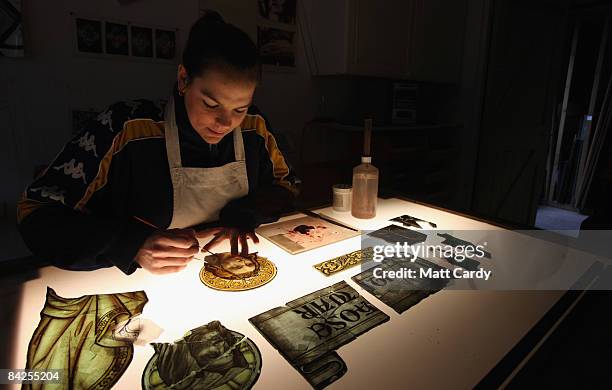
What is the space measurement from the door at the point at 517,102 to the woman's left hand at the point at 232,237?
268 cm

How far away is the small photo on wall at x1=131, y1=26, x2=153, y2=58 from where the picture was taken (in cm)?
190

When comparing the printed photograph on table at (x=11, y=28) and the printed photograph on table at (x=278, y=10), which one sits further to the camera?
the printed photograph on table at (x=278, y=10)

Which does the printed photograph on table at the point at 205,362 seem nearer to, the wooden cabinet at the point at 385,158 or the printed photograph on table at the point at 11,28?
the printed photograph on table at the point at 11,28

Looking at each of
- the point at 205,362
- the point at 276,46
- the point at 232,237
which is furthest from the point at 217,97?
the point at 276,46

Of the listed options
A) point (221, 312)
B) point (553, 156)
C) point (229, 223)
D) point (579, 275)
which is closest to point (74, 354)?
point (221, 312)

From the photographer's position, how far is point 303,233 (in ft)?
3.83

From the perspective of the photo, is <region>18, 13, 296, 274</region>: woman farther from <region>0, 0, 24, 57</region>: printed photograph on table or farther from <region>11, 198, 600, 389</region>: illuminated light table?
<region>0, 0, 24, 57</region>: printed photograph on table

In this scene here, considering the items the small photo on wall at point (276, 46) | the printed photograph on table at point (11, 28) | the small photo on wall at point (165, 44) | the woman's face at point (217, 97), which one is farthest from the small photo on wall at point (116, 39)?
the woman's face at point (217, 97)

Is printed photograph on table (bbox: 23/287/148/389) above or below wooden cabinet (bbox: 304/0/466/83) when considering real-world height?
below

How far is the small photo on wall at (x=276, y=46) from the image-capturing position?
2369 mm

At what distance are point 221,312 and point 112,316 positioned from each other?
20cm

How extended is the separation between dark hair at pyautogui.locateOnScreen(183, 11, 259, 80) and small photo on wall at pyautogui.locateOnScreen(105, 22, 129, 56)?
1.11 m

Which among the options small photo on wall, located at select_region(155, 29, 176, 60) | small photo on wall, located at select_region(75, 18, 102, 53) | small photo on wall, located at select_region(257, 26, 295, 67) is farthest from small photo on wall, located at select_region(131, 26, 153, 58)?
small photo on wall, located at select_region(257, 26, 295, 67)

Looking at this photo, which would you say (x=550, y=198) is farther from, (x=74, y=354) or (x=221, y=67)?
(x=74, y=354)
